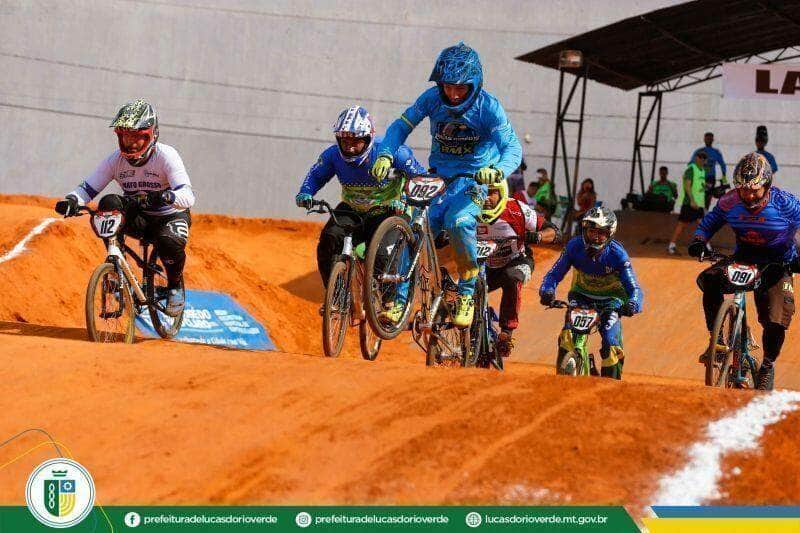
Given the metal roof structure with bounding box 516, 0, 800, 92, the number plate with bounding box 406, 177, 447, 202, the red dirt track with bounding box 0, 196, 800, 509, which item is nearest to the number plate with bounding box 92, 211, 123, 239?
the red dirt track with bounding box 0, 196, 800, 509

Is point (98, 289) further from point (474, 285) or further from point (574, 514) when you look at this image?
point (574, 514)

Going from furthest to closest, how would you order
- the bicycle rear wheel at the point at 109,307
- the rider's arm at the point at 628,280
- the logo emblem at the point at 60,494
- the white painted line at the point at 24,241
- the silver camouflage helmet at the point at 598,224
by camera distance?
the white painted line at the point at 24,241, the silver camouflage helmet at the point at 598,224, the rider's arm at the point at 628,280, the bicycle rear wheel at the point at 109,307, the logo emblem at the point at 60,494

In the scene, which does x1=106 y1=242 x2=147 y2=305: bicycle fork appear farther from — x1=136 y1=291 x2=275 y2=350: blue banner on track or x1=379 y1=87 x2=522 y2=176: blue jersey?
x1=136 y1=291 x2=275 y2=350: blue banner on track

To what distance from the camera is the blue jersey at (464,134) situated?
890cm

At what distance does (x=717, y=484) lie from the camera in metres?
5.62

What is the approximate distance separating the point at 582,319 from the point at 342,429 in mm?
3687

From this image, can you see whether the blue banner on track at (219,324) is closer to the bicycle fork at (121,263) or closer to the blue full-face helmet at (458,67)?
the bicycle fork at (121,263)

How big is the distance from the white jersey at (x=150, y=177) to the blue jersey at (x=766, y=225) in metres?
4.80

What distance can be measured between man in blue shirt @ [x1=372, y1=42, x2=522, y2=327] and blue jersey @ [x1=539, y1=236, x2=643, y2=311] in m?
1.08

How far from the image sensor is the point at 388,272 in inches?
332

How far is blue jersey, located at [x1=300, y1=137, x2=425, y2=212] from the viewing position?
31.9 feet

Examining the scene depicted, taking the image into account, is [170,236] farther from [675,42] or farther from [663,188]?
[663,188]

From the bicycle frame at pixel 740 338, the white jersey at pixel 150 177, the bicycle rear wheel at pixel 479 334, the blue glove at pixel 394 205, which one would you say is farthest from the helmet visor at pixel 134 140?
the bicycle frame at pixel 740 338

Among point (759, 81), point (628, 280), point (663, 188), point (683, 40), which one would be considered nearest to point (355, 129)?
point (628, 280)
